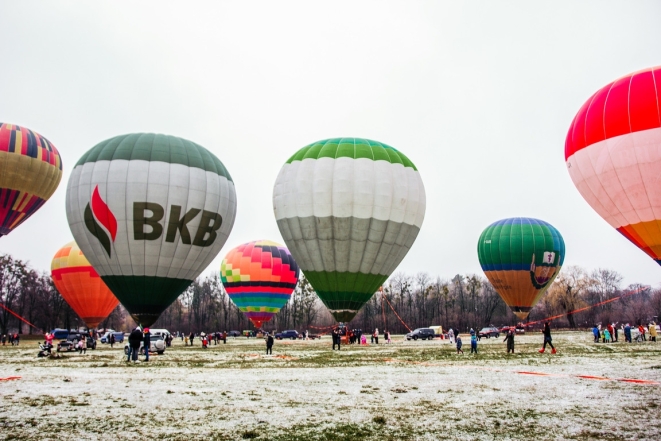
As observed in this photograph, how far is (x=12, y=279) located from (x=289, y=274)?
41442mm

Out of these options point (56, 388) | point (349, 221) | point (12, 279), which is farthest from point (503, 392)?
point (12, 279)

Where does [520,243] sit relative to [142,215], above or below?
above

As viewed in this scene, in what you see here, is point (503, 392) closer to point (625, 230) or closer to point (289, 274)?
point (625, 230)

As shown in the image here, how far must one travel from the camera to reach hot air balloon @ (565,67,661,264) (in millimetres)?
23109

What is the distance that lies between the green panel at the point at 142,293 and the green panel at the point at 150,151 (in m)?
5.76

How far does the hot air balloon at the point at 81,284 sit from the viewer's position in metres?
44.1

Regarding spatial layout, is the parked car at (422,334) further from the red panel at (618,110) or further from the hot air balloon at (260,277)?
the red panel at (618,110)

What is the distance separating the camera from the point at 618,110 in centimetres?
2391

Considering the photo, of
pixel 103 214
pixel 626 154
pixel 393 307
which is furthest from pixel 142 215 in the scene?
pixel 393 307

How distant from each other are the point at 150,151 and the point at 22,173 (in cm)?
1855

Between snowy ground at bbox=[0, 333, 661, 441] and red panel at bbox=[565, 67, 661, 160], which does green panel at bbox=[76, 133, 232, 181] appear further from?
red panel at bbox=[565, 67, 661, 160]

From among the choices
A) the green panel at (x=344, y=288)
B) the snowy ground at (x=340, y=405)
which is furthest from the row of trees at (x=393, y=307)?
the snowy ground at (x=340, y=405)

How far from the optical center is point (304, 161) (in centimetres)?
2838

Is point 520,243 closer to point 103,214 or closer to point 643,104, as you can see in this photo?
point 643,104
